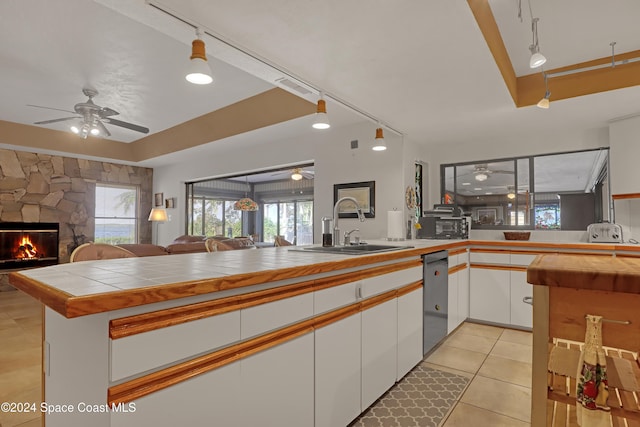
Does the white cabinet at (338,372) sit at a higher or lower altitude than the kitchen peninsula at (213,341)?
lower

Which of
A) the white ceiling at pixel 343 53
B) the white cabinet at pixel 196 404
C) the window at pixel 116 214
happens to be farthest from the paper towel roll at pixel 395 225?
the window at pixel 116 214

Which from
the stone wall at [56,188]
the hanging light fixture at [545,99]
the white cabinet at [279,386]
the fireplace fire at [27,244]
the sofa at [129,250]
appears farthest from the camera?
the stone wall at [56,188]

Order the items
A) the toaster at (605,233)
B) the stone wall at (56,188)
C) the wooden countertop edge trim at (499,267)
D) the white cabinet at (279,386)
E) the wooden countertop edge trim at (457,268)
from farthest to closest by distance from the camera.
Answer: the stone wall at (56,188), the wooden countertop edge trim at (499,267), the toaster at (605,233), the wooden countertop edge trim at (457,268), the white cabinet at (279,386)

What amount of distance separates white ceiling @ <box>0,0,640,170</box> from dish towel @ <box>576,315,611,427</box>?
1.73 meters

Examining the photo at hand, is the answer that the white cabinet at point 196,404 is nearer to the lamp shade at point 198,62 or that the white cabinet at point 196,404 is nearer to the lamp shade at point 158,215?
the lamp shade at point 198,62

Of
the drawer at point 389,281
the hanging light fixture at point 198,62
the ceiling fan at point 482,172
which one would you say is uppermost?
the hanging light fixture at point 198,62

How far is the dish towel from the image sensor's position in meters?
0.85

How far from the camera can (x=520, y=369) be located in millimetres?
2547

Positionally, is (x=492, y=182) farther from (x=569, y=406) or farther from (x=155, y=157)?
(x=155, y=157)

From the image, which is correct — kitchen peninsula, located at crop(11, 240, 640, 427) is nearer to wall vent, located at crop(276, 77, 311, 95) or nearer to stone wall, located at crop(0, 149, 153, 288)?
wall vent, located at crop(276, 77, 311, 95)

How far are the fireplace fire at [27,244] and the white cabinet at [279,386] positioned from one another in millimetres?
6871

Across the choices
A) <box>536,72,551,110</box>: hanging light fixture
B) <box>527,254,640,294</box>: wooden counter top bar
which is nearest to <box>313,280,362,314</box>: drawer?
<box>527,254,640,294</box>: wooden counter top bar

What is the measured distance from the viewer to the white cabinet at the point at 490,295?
354cm

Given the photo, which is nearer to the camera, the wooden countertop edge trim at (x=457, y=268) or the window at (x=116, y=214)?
the wooden countertop edge trim at (x=457, y=268)
